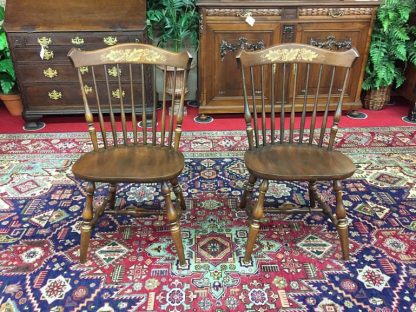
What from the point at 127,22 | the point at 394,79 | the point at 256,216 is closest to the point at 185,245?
the point at 256,216

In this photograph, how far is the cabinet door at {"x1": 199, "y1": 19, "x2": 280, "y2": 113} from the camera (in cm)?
336

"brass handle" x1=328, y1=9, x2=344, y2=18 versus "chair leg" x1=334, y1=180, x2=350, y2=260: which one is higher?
"brass handle" x1=328, y1=9, x2=344, y2=18

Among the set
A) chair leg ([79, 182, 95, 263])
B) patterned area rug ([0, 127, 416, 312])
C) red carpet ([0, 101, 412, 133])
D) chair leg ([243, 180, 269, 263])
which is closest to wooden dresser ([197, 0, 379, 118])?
red carpet ([0, 101, 412, 133])

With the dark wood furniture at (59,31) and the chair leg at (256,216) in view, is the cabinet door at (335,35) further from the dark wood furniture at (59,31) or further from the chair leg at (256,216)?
the chair leg at (256,216)

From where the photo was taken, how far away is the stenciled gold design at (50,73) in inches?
132

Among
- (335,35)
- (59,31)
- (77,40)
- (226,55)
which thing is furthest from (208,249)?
(335,35)

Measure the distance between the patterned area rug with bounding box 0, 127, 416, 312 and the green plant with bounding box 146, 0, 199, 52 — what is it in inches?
54.1

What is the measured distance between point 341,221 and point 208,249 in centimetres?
77

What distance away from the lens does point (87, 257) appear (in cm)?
204

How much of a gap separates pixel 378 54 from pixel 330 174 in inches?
92.8

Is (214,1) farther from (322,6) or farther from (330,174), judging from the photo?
(330,174)

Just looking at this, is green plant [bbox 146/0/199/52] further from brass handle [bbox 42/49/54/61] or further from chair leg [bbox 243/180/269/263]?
chair leg [bbox 243/180/269/263]

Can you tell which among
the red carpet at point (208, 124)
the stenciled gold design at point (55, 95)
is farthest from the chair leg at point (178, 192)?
the stenciled gold design at point (55, 95)

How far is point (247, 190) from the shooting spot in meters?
2.30
